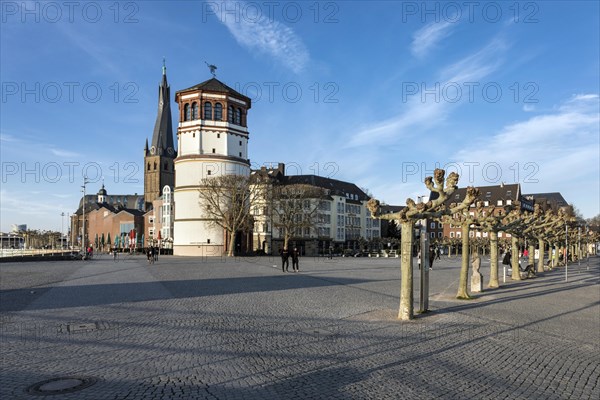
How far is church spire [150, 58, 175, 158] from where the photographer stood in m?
135

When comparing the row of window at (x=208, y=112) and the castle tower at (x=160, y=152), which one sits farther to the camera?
the castle tower at (x=160, y=152)

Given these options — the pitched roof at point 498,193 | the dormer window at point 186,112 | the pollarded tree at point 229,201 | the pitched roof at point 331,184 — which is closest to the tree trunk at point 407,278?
the pollarded tree at point 229,201

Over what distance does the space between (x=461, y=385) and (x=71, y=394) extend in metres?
5.43

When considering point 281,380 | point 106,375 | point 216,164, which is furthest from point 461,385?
point 216,164

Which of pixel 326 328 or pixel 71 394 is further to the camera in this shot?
pixel 326 328

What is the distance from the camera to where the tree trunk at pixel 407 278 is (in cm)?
1243

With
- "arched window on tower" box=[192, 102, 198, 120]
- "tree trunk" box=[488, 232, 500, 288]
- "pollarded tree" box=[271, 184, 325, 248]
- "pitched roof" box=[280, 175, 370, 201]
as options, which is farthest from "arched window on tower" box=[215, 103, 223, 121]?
"tree trunk" box=[488, 232, 500, 288]

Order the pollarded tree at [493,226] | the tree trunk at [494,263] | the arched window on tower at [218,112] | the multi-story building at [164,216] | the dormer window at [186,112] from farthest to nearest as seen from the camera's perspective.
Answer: the multi-story building at [164,216] → the dormer window at [186,112] → the arched window on tower at [218,112] → the pollarded tree at [493,226] → the tree trunk at [494,263]

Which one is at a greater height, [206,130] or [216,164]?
[206,130]

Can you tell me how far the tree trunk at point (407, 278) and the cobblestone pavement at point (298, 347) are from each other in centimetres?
40

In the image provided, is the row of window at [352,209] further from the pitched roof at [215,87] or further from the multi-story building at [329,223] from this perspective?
the pitched roof at [215,87]

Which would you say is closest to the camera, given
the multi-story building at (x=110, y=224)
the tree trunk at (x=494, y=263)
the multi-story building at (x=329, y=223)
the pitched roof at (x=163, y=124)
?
the tree trunk at (x=494, y=263)

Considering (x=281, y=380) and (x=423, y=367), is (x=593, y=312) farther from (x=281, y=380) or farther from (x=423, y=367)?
(x=281, y=380)

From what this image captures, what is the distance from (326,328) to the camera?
36.5ft
